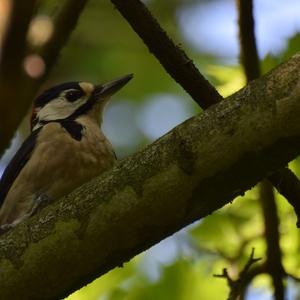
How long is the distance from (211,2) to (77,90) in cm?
201

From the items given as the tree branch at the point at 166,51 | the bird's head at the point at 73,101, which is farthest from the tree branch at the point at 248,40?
the bird's head at the point at 73,101

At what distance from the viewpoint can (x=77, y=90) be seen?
4.91 meters

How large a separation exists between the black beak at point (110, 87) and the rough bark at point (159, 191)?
2005 millimetres

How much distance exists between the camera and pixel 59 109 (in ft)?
16.1

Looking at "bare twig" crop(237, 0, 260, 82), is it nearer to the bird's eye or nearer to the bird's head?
the bird's head

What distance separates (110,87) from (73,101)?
0.29 metres

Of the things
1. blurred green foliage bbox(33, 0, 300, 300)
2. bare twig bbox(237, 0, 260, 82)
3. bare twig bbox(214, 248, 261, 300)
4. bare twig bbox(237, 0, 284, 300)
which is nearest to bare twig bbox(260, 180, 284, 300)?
bare twig bbox(237, 0, 284, 300)

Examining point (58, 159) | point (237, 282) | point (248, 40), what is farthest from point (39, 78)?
point (237, 282)

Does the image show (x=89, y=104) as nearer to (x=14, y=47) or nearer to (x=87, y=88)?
(x=87, y=88)

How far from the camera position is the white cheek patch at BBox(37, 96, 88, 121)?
4828 millimetres

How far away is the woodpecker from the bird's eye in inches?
1.3

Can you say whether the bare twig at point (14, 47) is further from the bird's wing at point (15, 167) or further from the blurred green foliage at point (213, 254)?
the blurred green foliage at point (213, 254)

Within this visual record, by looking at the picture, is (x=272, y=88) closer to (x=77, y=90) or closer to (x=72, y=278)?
(x=72, y=278)

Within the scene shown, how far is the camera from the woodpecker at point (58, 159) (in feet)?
12.9
